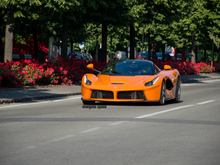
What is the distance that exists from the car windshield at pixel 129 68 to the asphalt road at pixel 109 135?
1.53m

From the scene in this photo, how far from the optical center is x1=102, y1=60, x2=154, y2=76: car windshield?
1891 centimetres

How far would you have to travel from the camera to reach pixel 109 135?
36.4ft

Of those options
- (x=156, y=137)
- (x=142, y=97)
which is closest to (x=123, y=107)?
(x=142, y=97)

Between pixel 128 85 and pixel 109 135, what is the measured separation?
6.73m

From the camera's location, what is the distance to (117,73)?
18.8 meters

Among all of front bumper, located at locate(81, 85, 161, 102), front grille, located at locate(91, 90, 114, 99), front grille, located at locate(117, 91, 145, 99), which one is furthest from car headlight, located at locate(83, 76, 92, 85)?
front grille, located at locate(117, 91, 145, 99)

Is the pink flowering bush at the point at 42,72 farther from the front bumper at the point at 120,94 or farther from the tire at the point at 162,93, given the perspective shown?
the tire at the point at 162,93

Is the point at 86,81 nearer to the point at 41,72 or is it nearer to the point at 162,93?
the point at 162,93

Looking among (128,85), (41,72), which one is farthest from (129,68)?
(41,72)

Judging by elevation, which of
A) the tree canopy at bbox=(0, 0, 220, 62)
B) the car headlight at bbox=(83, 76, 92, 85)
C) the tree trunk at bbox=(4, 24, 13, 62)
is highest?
the tree canopy at bbox=(0, 0, 220, 62)

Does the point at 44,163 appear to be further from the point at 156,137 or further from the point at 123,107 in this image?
the point at 123,107

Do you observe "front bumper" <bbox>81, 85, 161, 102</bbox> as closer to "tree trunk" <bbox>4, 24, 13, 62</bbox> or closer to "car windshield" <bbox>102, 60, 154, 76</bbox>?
"car windshield" <bbox>102, 60, 154, 76</bbox>

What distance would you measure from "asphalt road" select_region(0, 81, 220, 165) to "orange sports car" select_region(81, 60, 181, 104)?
0.36 meters

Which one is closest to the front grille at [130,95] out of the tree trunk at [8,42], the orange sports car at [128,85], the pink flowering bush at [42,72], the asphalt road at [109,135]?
the orange sports car at [128,85]
